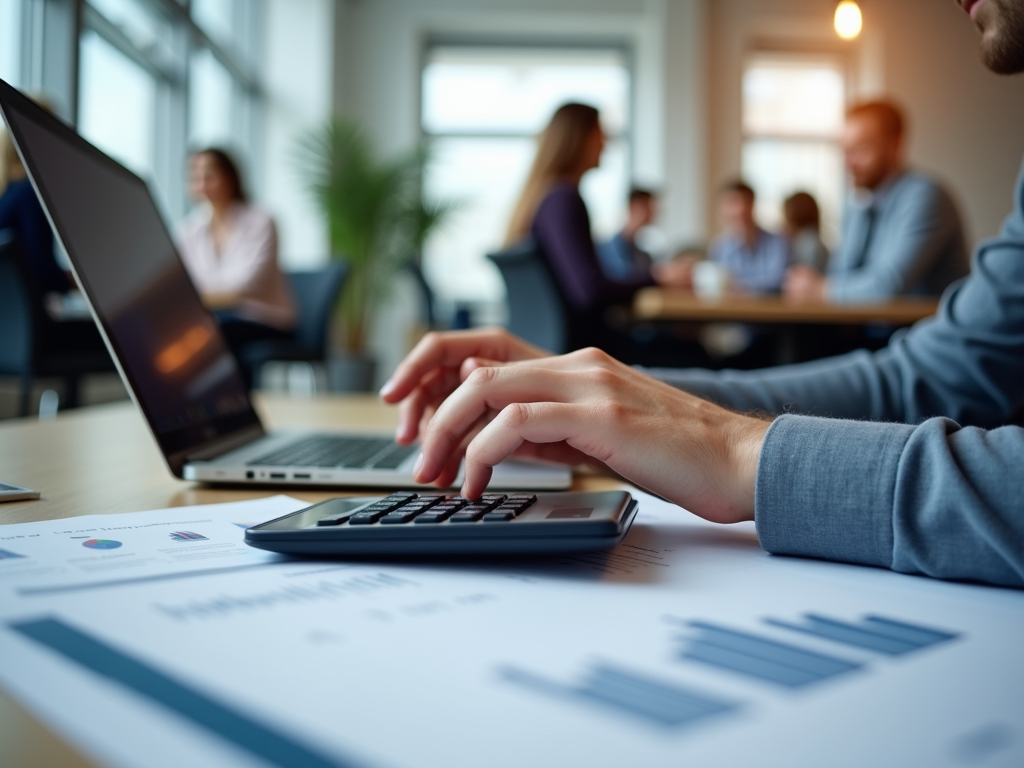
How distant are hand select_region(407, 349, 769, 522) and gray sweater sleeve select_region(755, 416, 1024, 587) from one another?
0.10 feet

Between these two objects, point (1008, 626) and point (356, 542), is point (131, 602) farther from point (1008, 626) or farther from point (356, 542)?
point (1008, 626)

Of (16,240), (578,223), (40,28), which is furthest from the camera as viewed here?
(40,28)

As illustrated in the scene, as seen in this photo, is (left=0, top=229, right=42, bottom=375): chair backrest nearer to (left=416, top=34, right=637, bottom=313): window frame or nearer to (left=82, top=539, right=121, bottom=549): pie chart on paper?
(left=82, top=539, right=121, bottom=549): pie chart on paper

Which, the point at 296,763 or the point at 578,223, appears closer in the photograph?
the point at 296,763

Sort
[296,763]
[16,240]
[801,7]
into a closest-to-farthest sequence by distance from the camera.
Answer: [296,763] → [16,240] → [801,7]

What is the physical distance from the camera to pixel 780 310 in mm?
2367

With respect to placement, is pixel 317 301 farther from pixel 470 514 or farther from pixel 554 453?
pixel 470 514

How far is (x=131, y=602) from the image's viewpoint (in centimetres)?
31

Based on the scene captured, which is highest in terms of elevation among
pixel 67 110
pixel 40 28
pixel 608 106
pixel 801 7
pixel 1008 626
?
pixel 801 7

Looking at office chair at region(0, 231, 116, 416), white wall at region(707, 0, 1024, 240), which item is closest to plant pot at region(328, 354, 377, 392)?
office chair at region(0, 231, 116, 416)

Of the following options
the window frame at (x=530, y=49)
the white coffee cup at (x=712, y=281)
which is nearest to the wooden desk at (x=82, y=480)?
the white coffee cup at (x=712, y=281)

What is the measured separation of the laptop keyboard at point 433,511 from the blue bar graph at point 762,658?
13cm

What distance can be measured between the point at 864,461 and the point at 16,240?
2.51m

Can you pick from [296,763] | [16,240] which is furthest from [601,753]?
[16,240]
